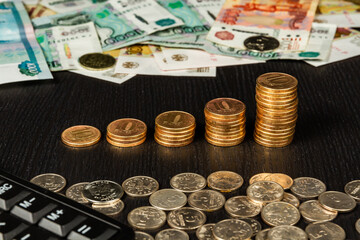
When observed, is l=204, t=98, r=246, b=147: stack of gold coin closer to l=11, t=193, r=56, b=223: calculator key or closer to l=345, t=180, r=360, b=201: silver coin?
l=345, t=180, r=360, b=201: silver coin

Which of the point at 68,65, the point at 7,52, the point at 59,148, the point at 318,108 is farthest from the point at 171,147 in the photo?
the point at 7,52

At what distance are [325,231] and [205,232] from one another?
0.44 ft

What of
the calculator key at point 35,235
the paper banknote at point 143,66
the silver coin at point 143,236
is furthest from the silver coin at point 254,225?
the paper banknote at point 143,66

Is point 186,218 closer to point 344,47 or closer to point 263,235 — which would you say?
point 263,235

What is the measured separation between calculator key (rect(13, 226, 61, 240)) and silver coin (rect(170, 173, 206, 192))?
215 millimetres

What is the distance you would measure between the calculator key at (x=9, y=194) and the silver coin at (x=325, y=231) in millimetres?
319

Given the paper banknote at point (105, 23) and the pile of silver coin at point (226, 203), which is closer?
the pile of silver coin at point (226, 203)

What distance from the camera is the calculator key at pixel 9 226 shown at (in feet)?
2.05

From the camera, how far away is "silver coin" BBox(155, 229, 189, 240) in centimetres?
70

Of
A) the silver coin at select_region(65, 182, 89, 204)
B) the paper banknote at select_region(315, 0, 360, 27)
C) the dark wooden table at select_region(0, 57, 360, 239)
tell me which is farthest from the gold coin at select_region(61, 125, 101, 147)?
the paper banknote at select_region(315, 0, 360, 27)

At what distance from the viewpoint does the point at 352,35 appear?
1350 millimetres

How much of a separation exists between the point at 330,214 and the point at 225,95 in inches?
15.0

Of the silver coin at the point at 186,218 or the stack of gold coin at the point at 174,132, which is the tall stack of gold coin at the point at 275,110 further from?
the silver coin at the point at 186,218

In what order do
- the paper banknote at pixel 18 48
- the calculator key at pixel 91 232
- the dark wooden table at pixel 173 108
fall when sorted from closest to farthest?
1. the calculator key at pixel 91 232
2. the dark wooden table at pixel 173 108
3. the paper banknote at pixel 18 48
